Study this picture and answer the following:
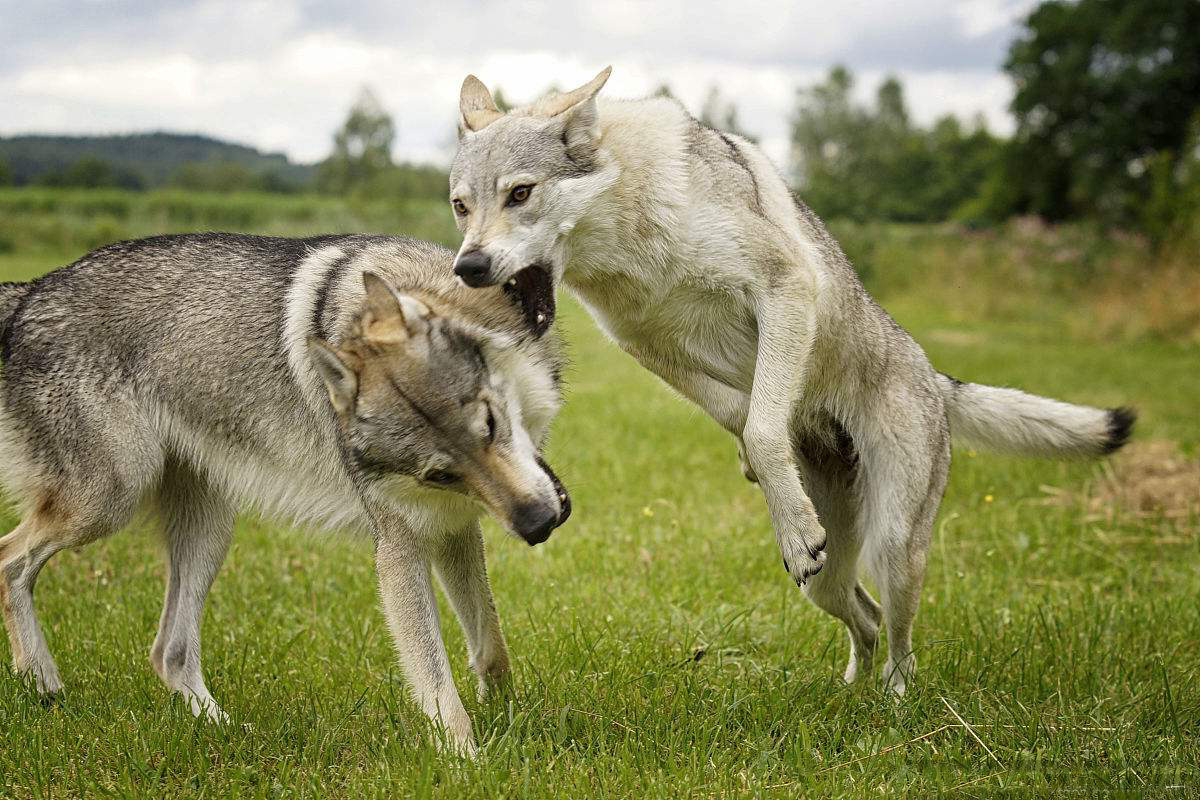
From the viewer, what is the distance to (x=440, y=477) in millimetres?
3127

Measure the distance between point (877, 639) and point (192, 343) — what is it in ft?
9.93

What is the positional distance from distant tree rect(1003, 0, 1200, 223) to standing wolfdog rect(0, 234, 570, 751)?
1146 inches

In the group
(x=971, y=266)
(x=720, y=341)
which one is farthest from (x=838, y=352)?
(x=971, y=266)

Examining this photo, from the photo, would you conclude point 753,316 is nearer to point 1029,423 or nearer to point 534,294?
point 534,294

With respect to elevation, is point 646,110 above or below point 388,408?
above

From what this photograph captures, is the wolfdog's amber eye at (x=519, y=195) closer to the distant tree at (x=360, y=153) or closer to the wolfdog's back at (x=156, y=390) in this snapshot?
the wolfdog's back at (x=156, y=390)

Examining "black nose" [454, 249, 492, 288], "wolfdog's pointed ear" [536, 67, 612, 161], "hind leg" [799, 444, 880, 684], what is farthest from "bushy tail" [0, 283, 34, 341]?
"hind leg" [799, 444, 880, 684]

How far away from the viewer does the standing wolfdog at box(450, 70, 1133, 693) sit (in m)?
3.54

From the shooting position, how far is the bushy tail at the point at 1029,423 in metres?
4.30

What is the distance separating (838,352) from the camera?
158 inches

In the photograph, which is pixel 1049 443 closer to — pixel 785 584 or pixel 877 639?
pixel 877 639

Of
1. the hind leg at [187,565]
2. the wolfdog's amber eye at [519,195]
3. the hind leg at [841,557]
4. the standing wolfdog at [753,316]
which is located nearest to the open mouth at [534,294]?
the standing wolfdog at [753,316]

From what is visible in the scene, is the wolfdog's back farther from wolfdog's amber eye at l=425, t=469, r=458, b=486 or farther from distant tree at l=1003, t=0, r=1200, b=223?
distant tree at l=1003, t=0, r=1200, b=223

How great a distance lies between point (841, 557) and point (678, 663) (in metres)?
0.83
